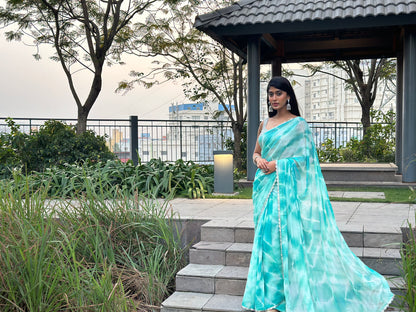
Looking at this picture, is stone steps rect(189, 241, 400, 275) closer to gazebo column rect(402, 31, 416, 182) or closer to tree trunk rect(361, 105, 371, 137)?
gazebo column rect(402, 31, 416, 182)

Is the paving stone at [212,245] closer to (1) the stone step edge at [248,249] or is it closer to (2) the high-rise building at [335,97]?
(1) the stone step edge at [248,249]

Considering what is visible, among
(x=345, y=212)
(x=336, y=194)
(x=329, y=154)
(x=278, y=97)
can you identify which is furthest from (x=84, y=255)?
(x=329, y=154)

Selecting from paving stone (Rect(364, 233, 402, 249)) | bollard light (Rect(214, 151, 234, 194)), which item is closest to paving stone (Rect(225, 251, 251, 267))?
paving stone (Rect(364, 233, 402, 249))

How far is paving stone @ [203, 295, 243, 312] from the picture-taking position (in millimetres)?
3742

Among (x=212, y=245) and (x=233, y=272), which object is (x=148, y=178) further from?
(x=233, y=272)

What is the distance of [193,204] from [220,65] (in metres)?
7.88

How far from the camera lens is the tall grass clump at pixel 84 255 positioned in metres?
3.31

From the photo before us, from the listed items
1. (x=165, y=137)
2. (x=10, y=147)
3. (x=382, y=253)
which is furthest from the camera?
(x=165, y=137)

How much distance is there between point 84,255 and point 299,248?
1.90 metres

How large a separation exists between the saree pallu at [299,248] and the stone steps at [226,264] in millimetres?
424

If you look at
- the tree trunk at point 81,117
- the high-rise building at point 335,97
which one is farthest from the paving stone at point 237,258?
the high-rise building at point 335,97

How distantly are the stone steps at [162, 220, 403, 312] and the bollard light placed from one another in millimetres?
2872

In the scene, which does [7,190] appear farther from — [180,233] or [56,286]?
[180,233]

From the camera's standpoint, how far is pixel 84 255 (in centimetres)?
419
